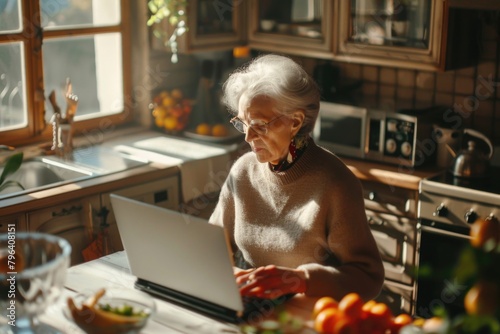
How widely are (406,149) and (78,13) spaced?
172 centimetres

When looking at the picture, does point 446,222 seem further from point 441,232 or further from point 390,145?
point 390,145

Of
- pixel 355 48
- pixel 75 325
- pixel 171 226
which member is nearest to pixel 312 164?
pixel 171 226

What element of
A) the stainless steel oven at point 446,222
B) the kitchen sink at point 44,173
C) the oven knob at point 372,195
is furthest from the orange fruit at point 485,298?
the kitchen sink at point 44,173

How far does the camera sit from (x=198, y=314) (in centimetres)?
191

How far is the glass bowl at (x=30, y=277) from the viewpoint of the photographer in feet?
5.16

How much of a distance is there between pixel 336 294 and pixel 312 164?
46 centimetres

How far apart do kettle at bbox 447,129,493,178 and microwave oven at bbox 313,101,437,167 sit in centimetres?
21

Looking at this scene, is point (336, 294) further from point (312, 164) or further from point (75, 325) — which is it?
point (75, 325)

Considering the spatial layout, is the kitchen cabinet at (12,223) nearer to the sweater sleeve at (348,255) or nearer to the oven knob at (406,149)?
the sweater sleeve at (348,255)

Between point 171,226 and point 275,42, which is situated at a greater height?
point 275,42

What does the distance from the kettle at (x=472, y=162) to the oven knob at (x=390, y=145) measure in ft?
Result: 0.99

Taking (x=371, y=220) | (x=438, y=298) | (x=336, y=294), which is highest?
(x=336, y=294)

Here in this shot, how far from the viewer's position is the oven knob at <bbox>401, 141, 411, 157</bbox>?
3479mm

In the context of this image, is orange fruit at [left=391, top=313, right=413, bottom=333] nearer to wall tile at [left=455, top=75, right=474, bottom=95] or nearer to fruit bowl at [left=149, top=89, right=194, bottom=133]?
wall tile at [left=455, top=75, right=474, bottom=95]
